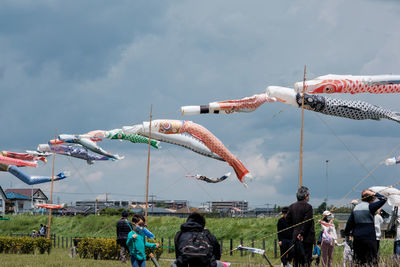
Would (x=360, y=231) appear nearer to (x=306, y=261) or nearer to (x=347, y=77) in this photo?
(x=306, y=261)

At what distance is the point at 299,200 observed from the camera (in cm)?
1093

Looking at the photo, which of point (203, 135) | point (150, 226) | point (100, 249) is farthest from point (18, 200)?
point (100, 249)

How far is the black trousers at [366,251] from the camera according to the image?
10484 millimetres

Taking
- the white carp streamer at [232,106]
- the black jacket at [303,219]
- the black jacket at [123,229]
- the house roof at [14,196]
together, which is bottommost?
the black jacket at [123,229]

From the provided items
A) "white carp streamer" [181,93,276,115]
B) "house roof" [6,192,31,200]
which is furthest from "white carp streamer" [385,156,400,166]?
"house roof" [6,192,31,200]

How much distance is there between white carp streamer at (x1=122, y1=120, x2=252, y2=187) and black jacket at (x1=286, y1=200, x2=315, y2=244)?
541 inches

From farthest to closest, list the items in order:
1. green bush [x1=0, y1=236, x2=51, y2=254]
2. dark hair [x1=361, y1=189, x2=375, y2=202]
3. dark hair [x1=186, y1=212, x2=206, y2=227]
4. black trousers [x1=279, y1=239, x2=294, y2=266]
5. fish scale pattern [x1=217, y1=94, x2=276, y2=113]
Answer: green bush [x1=0, y1=236, x2=51, y2=254] → fish scale pattern [x1=217, y1=94, x2=276, y2=113] → black trousers [x1=279, y1=239, x2=294, y2=266] → dark hair [x1=361, y1=189, x2=375, y2=202] → dark hair [x1=186, y1=212, x2=206, y2=227]

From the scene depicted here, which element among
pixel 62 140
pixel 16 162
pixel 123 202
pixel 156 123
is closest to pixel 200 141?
A: pixel 156 123

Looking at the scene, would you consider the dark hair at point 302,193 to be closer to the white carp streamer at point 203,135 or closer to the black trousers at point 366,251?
the black trousers at point 366,251

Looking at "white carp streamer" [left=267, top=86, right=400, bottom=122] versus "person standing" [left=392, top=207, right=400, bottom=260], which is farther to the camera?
"white carp streamer" [left=267, top=86, right=400, bottom=122]

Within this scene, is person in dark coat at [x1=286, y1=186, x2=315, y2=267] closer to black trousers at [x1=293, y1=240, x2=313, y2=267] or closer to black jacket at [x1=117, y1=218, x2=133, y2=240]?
black trousers at [x1=293, y1=240, x2=313, y2=267]

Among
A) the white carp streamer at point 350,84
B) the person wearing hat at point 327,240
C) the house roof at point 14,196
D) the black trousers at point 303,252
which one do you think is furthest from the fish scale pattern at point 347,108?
the house roof at point 14,196

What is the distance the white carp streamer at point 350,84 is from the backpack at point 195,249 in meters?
11.8

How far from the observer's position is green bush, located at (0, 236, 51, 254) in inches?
1017
